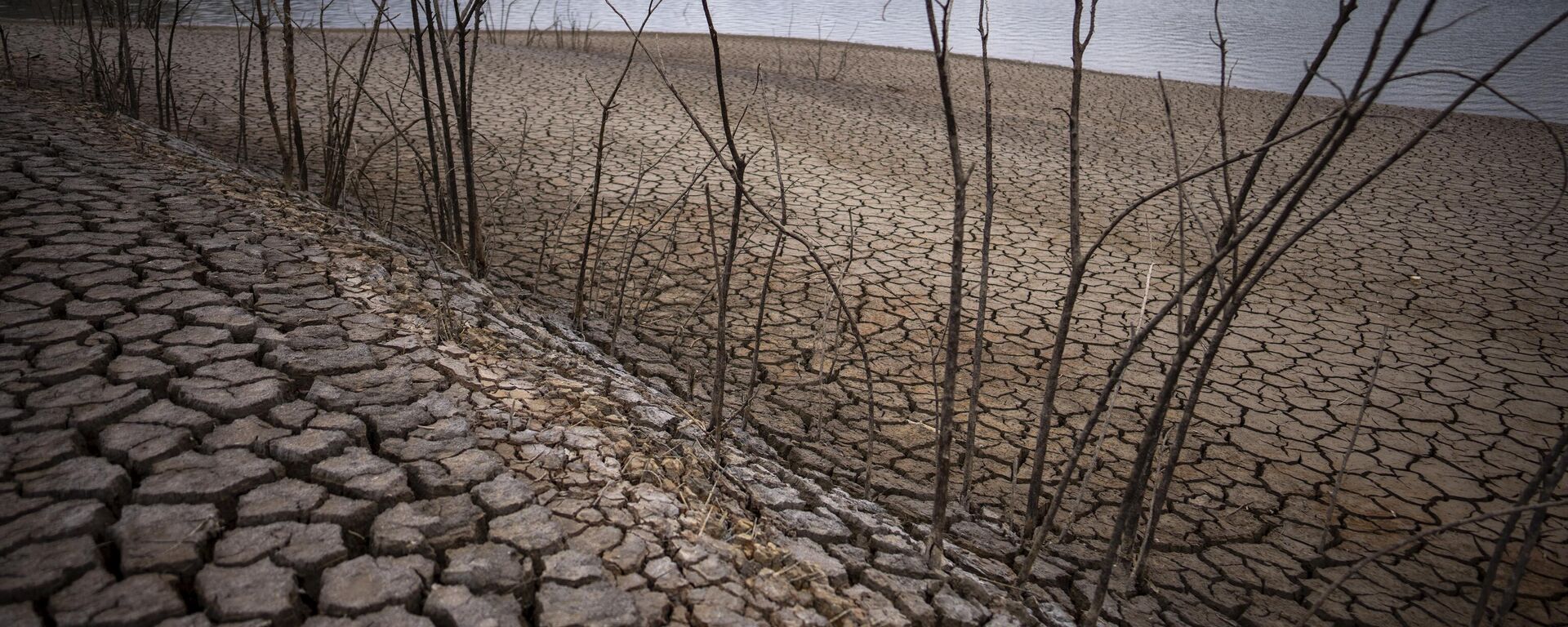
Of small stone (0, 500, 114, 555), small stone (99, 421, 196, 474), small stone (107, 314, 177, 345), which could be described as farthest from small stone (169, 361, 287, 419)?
small stone (0, 500, 114, 555)

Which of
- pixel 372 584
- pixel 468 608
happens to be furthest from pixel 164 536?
pixel 468 608

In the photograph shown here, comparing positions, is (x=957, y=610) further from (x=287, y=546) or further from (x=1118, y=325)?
(x=1118, y=325)

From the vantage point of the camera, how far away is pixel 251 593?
1.39 m

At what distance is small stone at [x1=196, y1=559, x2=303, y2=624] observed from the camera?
1.35 metres

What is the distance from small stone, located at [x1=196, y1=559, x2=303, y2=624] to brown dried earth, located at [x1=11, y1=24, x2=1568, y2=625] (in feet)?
4.21

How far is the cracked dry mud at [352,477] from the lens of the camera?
1.45 metres

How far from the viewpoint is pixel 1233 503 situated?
2545mm

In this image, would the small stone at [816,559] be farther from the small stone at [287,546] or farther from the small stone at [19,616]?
the small stone at [19,616]

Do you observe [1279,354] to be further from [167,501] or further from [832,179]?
[167,501]

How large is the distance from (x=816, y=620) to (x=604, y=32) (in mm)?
14592

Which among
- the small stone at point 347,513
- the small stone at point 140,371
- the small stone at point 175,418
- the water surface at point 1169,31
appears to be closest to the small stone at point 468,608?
the small stone at point 347,513

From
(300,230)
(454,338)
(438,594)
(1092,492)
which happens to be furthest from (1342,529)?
(300,230)

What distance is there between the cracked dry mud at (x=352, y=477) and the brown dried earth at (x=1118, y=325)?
49 cm

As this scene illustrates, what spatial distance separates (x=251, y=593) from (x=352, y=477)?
37 centimetres
